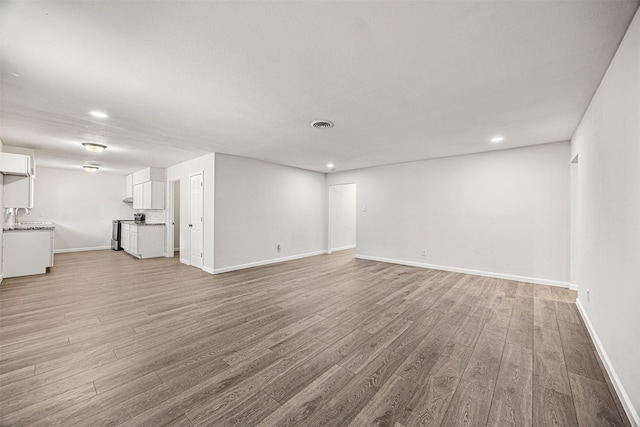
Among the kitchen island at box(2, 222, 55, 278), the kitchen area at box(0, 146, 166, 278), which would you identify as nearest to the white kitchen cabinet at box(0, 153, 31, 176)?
the kitchen area at box(0, 146, 166, 278)

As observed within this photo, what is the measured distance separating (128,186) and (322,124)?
8.28 meters

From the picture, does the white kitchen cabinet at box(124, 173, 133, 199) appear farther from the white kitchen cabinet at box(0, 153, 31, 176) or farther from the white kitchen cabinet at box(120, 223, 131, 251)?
the white kitchen cabinet at box(0, 153, 31, 176)

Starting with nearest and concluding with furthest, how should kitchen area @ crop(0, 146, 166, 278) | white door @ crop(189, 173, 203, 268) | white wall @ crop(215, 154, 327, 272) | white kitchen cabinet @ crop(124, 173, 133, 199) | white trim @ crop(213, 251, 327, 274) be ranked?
1. kitchen area @ crop(0, 146, 166, 278)
2. white trim @ crop(213, 251, 327, 274)
3. white wall @ crop(215, 154, 327, 272)
4. white door @ crop(189, 173, 203, 268)
5. white kitchen cabinet @ crop(124, 173, 133, 199)

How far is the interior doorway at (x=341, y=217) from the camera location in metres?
8.00

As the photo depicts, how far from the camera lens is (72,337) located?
255cm

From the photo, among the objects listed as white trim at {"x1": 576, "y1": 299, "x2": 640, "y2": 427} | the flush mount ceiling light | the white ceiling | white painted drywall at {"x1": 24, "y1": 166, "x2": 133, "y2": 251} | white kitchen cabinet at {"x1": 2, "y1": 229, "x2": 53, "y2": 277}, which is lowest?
white trim at {"x1": 576, "y1": 299, "x2": 640, "y2": 427}

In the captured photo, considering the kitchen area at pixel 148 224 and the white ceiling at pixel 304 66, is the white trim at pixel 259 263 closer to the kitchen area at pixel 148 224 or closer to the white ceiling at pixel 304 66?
the white ceiling at pixel 304 66

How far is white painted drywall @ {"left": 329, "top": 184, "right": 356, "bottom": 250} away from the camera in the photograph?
26.4ft

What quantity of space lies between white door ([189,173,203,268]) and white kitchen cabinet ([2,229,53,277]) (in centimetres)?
264

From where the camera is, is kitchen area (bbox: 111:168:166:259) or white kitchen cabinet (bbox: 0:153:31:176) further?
kitchen area (bbox: 111:168:166:259)

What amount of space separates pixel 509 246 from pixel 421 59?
432 cm

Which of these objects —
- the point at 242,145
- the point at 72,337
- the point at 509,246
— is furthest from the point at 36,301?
the point at 509,246

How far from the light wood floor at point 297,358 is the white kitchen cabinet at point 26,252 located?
42.0 inches

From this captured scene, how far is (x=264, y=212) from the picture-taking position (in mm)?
6105
